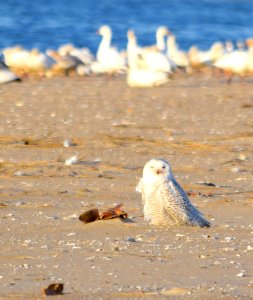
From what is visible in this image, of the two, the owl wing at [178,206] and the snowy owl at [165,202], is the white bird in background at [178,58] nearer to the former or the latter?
the snowy owl at [165,202]

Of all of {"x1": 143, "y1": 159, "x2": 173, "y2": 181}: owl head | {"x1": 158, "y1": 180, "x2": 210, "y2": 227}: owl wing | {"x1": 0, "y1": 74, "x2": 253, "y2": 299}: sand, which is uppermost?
{"x1": 143, "y1": 159, "x2": 173, "y2": 181}: owl head

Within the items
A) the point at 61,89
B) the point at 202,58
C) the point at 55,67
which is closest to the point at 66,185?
the point at 61,89

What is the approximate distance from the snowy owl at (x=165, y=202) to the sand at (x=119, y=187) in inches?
2.7

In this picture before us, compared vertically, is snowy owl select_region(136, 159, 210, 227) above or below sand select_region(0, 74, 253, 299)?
above

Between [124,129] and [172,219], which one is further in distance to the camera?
[124,129]

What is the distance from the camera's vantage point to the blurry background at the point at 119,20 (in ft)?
88.2

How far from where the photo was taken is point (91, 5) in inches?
1688

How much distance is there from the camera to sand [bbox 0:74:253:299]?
17.8 ft

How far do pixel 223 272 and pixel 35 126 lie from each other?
5.81 metres

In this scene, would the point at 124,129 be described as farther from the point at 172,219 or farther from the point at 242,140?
the point at 172,219

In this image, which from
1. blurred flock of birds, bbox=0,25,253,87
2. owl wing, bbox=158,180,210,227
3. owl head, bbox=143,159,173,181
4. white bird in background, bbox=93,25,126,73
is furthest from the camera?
white bird in background, bbox=93,25,126,73

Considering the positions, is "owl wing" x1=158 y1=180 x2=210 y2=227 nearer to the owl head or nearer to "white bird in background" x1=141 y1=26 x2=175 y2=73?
the owl head

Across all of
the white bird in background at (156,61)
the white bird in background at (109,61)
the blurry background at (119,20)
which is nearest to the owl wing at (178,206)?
the white bird in background at (156,61)

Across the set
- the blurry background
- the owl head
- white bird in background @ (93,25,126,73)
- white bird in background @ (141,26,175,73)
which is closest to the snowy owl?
the owl head
